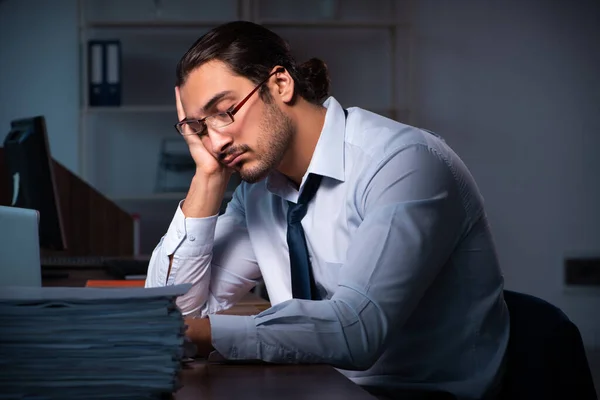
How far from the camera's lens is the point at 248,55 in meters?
1.55

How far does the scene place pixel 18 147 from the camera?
2.38 m

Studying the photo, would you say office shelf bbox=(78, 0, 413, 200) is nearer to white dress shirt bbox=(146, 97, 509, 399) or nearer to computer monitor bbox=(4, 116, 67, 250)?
computer monitor bbox=(4, 116, 67, 250)

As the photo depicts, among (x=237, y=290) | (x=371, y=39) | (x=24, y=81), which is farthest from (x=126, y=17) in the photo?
(x=237, y=290)

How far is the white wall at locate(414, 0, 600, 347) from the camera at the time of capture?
442cm

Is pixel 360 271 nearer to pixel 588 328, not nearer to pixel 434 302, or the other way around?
pixel 434 302

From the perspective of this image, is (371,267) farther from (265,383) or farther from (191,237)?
(191,237)

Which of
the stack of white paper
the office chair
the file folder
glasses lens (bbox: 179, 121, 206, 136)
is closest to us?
the stack of white paper

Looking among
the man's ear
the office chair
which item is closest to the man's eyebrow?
the man's ear

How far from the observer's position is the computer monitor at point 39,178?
7.52 feet

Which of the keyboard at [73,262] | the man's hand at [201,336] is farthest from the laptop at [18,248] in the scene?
the keyboard at [73,262]

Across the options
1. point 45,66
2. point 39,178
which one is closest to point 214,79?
point 39,178

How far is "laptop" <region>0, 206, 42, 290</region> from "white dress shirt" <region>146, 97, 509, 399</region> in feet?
0.94

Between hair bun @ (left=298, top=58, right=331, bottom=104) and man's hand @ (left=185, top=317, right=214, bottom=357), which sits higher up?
hair bun @ (left=298, top=58, right=331, bottom=104)

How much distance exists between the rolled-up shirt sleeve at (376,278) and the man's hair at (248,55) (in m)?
0.31
